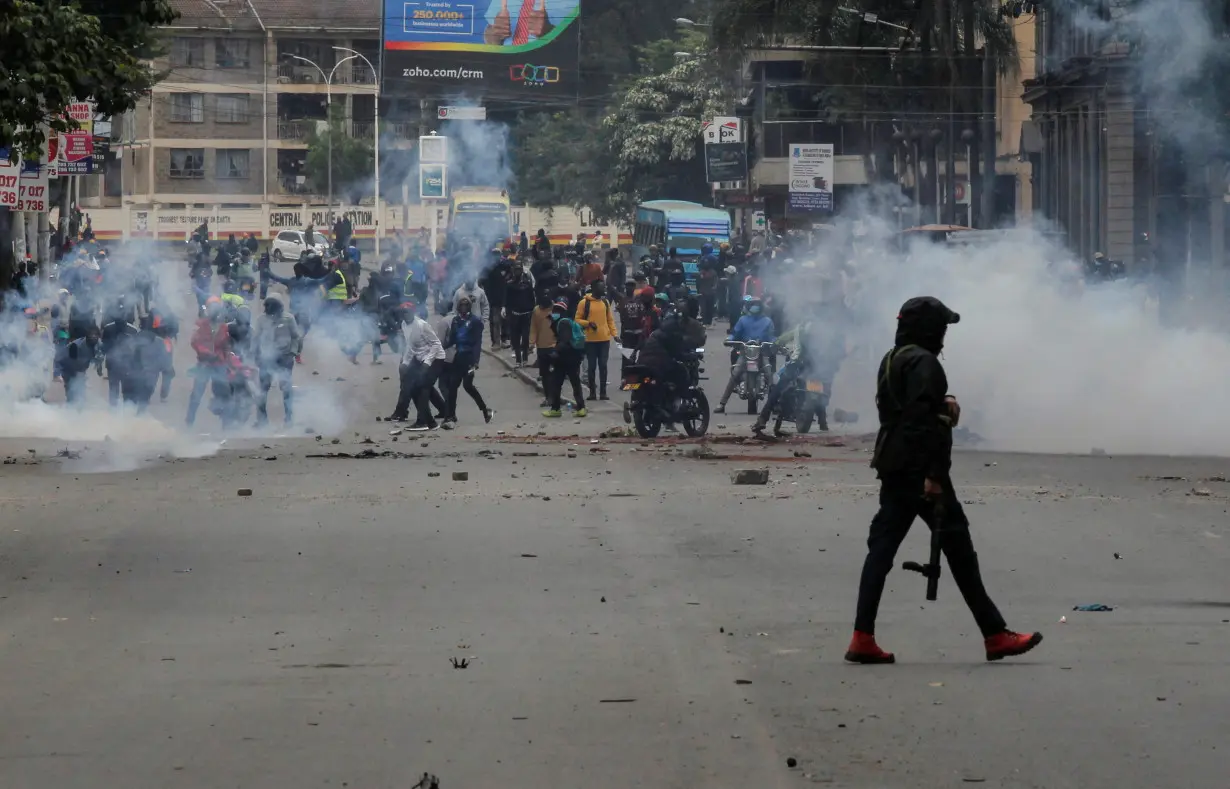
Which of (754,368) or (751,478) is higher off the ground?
(754,368)

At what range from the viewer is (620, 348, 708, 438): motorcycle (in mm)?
20422

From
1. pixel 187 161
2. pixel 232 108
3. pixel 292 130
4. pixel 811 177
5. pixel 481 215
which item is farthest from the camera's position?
pixel 232 108

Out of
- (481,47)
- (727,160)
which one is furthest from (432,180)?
(727,160)

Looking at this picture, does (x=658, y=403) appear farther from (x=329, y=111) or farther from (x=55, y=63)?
(x=329, y=111)

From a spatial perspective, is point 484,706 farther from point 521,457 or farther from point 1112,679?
point 521,457

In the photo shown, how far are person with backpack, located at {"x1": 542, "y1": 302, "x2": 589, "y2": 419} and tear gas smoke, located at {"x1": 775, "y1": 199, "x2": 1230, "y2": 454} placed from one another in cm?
277

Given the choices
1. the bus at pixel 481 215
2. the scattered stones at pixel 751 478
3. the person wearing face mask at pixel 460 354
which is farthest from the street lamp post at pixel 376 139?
the scattered stones at pixel 751 478

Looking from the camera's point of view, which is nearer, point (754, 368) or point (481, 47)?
point (754, 368)

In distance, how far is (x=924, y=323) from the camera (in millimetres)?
7762

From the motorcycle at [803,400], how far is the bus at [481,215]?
36988 mm

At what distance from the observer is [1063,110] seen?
4738 centimetres

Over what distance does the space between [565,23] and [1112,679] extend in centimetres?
4024

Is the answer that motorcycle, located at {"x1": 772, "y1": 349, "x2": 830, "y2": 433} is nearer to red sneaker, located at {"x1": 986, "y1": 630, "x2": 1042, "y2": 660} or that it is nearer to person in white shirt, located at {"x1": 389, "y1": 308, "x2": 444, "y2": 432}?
person in white shirt, located at {"x1": 389, "y1": 308, "x2": 444, "y2": 432}

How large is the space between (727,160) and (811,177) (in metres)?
11.0
